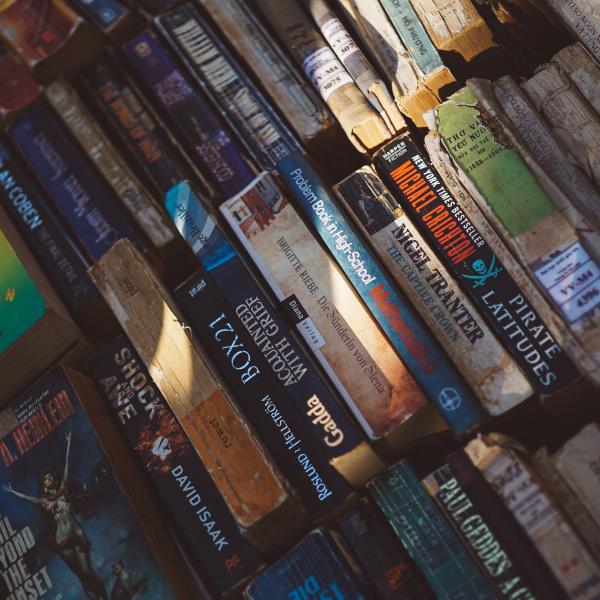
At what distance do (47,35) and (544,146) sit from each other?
895mm

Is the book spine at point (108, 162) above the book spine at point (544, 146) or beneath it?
above

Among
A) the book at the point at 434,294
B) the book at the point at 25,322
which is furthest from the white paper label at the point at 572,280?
the book at the point at 25,322

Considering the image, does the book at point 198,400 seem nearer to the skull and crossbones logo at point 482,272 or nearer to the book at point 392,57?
the skull and crossbones logo at point 482,272

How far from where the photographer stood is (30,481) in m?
1.14

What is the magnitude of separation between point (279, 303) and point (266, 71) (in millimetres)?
422

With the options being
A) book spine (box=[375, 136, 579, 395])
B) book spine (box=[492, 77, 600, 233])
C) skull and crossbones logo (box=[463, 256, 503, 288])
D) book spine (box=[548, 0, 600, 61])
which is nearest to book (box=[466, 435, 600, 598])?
book spine (box=[375, 136, 579, 395])

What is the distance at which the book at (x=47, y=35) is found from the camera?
1.20 m

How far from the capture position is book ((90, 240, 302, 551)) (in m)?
0.93

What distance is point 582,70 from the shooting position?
39.8 inches

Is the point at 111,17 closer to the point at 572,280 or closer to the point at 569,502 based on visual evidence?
the point at 572,280

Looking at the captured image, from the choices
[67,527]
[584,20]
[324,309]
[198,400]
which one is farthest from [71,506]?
[584,20]

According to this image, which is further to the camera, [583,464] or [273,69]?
[273,69]

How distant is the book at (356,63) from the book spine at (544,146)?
165 millimetres

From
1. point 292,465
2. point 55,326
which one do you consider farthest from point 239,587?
point 55,326
